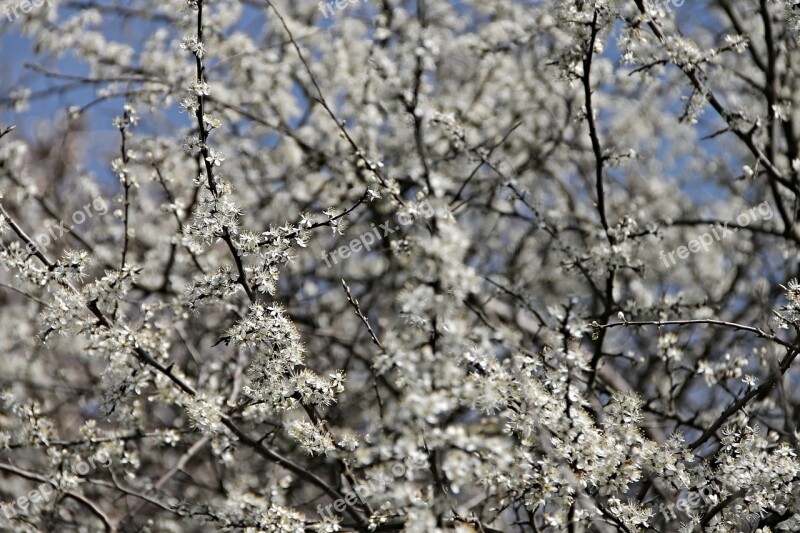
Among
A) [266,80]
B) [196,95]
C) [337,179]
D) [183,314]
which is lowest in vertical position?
[183,314]

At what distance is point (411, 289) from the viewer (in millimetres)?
2062

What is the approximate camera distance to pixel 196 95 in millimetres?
2758

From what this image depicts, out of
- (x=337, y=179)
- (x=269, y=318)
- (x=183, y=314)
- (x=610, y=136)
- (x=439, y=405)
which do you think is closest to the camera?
(x=439, y=405)

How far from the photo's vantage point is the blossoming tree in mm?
2570

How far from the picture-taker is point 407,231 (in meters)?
3.54

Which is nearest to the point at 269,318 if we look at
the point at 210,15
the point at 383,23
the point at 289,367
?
the point at 289,367

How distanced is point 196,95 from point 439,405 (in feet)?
5.33

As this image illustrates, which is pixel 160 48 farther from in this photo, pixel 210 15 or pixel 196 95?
pixel 196 95

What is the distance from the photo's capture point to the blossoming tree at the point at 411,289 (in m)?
2.57

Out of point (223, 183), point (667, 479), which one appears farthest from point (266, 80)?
point (667, 479)

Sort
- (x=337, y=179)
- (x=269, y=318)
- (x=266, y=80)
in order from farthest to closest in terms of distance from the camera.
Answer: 1. (x=266, y=80)
2. (x=337, y=179)
3. (x=269, y=318)

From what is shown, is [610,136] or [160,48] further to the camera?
[610,136]

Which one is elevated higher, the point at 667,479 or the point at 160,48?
the point at 160,48

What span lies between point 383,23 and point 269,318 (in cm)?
336
